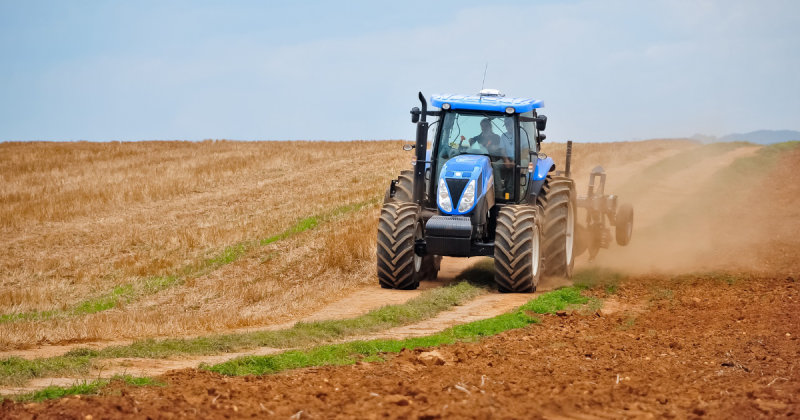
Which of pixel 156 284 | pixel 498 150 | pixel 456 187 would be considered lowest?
pixel 156 284

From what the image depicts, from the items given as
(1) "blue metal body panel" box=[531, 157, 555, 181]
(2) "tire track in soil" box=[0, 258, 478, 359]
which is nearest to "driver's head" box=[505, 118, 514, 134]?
(1) "blue metal body panel" box=[531, 157, 555, 181]

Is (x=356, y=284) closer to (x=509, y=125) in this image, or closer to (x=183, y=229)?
(x=509, y=125)

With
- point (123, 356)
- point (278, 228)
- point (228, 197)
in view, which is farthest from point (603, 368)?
point (228, 197)

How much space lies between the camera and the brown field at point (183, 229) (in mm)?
13578

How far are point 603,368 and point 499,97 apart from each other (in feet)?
23.4

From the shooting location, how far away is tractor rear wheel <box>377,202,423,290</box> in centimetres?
1281

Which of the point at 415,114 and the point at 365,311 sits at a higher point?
the point at 415,114

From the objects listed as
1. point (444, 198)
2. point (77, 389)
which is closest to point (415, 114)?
point (444, 198)

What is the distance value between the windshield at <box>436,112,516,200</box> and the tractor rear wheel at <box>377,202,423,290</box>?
1.14 metres

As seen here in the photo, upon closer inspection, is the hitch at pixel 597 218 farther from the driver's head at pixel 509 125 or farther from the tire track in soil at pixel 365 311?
the driver's head at pixel 509 125

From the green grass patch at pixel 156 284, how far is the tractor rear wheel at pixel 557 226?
7733 mm

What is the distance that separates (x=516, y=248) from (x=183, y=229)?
12584 mm

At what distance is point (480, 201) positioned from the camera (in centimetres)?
1285

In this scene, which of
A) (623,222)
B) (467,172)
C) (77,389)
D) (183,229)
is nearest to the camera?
(77,389)
